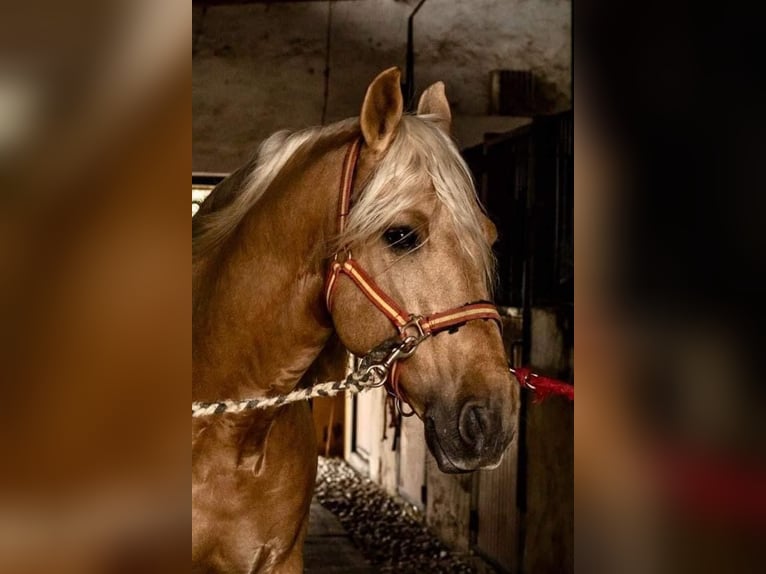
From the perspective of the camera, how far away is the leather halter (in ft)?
4.60

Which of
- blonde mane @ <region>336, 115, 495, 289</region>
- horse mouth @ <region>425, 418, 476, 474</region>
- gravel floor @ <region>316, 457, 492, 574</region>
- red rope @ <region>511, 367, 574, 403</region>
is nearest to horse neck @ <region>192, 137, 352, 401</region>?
blonde mane @ <region>336, 115, 495, 289</region>

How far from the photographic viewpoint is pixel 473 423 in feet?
4.56

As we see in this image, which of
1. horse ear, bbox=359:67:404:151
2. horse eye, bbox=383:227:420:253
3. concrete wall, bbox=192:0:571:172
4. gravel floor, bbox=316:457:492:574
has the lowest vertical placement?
gravel floor, bbox=316:457:492:574

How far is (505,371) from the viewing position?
1.42m

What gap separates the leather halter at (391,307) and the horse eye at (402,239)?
85 mm

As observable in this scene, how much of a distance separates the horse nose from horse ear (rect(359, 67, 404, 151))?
57 cm

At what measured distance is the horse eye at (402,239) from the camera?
145 centimetres

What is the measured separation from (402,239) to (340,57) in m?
5.08

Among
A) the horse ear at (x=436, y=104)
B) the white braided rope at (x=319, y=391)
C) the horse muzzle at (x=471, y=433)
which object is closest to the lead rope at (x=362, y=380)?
the white braided rope at (x=319, y=391)

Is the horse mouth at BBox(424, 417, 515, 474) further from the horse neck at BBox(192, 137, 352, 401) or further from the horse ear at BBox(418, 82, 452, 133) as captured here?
the horse ear at BBox(418, 82, 452, 133)

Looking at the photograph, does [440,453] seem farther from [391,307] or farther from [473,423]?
[391,307]

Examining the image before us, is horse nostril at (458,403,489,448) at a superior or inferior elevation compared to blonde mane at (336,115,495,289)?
inferior
